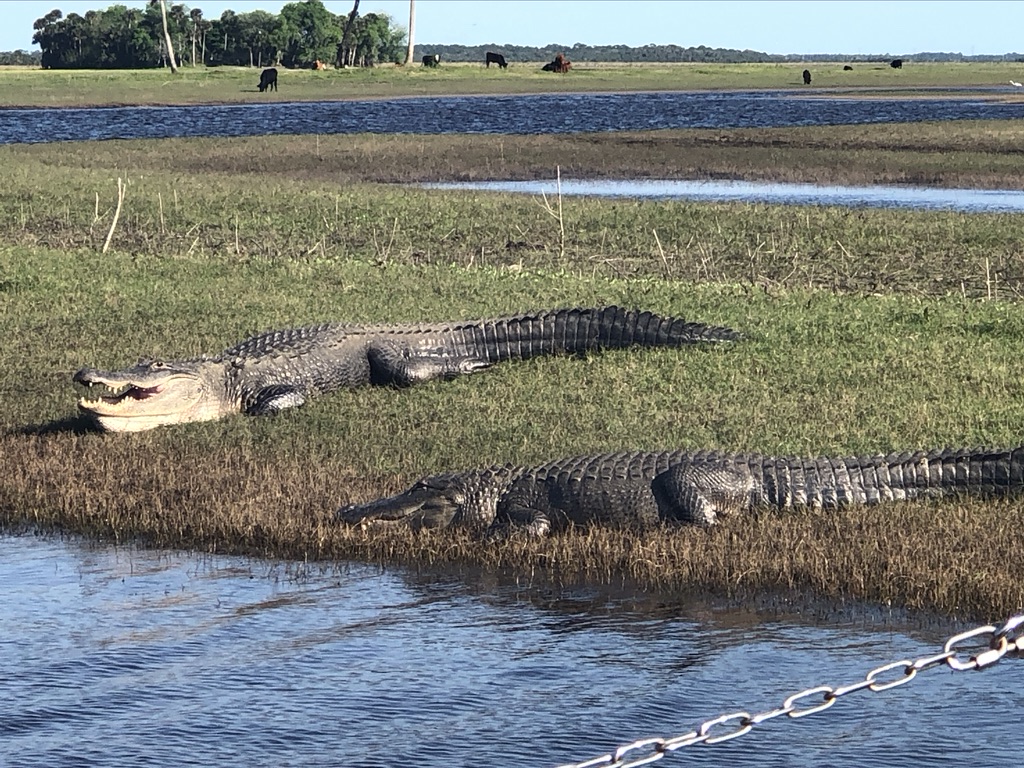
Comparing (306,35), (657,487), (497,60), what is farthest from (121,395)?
(306,35)

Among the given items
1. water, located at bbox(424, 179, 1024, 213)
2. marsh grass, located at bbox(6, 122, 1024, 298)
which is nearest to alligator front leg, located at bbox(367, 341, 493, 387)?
marsh grass, located at bbox(6, 122, 1024, 298)

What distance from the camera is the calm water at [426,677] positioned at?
5656 mm

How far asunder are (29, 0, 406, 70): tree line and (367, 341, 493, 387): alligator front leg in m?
93.5

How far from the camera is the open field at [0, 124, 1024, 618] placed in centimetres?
768

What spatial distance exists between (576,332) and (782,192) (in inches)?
587

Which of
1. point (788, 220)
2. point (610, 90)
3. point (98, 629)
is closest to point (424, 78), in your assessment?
point (610, 90)

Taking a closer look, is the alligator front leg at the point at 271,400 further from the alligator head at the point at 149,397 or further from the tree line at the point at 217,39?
the tree line at the point at 217,39

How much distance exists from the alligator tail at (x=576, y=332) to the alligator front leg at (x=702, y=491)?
3.97 metres

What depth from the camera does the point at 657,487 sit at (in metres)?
7.95

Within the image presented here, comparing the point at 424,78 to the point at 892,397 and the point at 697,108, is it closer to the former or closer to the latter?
the point at 697,108

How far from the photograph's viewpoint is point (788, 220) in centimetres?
2006

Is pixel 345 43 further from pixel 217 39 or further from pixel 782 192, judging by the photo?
pixel 782 192

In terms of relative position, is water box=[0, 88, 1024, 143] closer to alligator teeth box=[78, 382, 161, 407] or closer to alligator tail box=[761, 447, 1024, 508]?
alligator teeth box=[78, 382, 161, 407]

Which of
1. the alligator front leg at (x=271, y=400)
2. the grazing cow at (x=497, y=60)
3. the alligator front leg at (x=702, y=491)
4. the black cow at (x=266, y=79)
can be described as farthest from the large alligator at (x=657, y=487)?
the grazing cow at (x=497, y=60)
